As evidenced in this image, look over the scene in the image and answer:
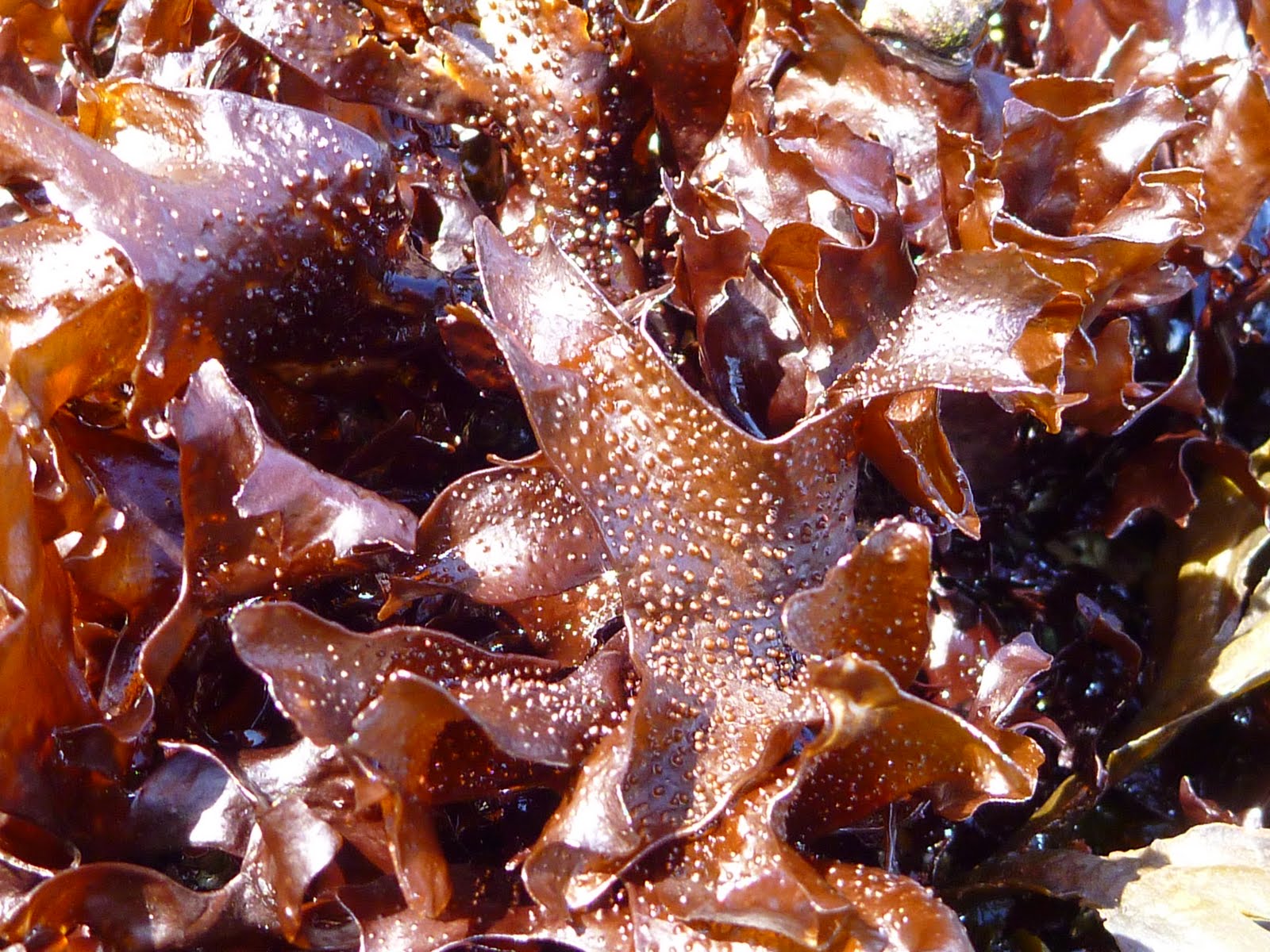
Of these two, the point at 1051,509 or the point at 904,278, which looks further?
the point at 1051,509

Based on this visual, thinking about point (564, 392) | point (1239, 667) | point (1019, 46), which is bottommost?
point (1239, 667)

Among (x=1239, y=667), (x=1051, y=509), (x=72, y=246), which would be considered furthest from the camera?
(x=1051, y=509)

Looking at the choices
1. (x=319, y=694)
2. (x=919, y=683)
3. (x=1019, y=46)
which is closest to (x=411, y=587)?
(x=319, y=694)

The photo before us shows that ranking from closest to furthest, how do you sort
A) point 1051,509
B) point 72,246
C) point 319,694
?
point 319,694 → point 72,246 → point 1051,509

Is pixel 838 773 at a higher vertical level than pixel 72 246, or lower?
lower

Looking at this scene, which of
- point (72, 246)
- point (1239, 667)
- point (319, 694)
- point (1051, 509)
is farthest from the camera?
point (1051, 509)

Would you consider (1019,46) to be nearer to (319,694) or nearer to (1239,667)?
(1239,667)

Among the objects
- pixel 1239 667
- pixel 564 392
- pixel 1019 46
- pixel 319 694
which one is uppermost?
pixel 1019 46

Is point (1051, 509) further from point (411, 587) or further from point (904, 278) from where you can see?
point (411, 587)

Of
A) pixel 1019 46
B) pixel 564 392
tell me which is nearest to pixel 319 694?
pixel 564 392
